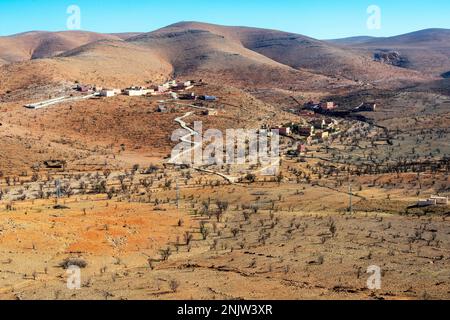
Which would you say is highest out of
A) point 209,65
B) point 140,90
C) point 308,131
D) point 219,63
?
point 219,63

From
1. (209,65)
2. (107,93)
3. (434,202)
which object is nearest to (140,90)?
(107,93)

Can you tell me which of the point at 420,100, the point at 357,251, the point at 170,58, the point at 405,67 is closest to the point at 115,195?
the point at 357,251

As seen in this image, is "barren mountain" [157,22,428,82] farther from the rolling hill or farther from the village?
the village

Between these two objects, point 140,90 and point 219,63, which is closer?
point 140,90

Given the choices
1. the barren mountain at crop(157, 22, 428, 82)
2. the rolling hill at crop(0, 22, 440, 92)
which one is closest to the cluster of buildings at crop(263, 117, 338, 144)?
the rolling hill at crop(0, 22, 440, 92)

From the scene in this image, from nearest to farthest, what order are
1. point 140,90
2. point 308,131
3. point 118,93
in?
point 308,131 < point 118,93 < point 140,90

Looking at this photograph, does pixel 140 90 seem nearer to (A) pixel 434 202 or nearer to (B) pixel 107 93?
(B) pixel 107 93

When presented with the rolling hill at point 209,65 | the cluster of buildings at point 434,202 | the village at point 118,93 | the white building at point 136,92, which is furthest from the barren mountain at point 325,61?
the cluster of buildings at point 434,202

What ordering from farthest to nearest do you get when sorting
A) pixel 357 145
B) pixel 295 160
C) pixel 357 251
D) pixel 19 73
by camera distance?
pixel 19 73 → pixel 357 145 → pixel 295 160 → pixel 357 251

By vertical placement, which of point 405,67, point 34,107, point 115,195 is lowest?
point 115,195

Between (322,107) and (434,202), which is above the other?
(322,107)
